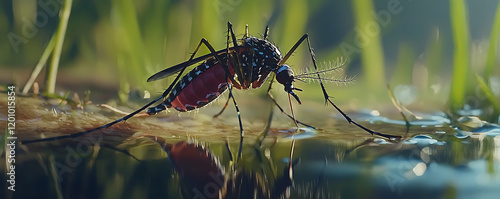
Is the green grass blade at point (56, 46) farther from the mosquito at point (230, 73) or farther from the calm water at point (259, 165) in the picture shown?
the mosquito at point (230, 73)

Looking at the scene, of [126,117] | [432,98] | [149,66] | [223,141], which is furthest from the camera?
[432,98]

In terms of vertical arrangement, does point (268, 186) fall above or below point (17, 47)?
below

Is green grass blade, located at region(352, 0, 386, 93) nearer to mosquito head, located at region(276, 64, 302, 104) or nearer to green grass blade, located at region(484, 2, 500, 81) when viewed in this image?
green grass blade, located at region(484, 2, 500, 81)

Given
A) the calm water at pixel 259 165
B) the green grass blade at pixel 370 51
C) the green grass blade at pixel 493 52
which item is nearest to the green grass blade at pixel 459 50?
the green grass blade at pixel 493 52

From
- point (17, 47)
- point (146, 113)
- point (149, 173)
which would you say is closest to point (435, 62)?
point (146, 113)

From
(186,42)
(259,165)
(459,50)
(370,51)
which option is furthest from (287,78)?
(370,51)

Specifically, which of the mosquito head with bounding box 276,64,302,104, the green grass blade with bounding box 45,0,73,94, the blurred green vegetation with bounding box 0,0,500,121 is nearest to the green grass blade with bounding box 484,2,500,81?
the blurred green vegetation with bounding box 0,0,500,121

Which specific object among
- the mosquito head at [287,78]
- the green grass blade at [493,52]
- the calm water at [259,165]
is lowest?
the calm water at [259,165]

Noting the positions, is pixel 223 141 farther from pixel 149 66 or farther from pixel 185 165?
pixel 149 66
